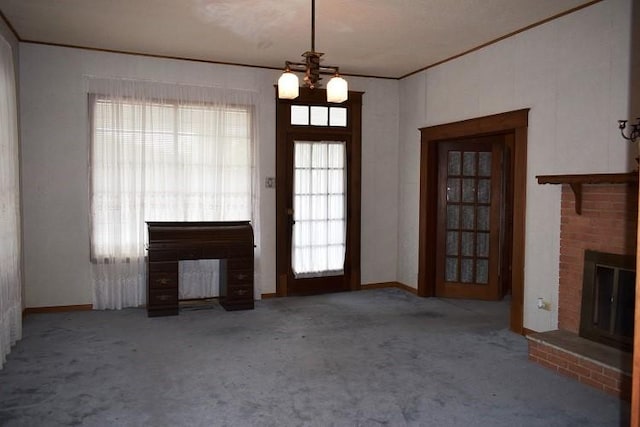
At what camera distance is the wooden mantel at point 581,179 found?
3502 mm

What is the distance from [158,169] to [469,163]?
3.66 meters

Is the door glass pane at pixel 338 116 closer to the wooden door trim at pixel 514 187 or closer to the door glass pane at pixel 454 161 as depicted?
the wooden door trim at pixel 514 187

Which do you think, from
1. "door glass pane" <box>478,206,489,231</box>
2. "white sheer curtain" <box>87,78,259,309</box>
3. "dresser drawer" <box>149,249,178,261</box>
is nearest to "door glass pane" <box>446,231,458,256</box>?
"door glass pane" <box>478,206,489,231</box>

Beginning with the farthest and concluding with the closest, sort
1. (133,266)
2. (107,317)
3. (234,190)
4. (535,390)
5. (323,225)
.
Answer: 1. (323,225)
2. (234,190)
3. (133,266)
4. (107,317)
5. (535,390)

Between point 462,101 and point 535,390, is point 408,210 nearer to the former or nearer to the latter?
point 462,101

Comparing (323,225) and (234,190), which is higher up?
(234,190)

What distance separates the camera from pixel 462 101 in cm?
550

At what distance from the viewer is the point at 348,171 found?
6.47 m

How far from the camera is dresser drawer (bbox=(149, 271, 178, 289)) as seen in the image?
516 cm

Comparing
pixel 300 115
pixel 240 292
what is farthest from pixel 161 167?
pixel 300 115

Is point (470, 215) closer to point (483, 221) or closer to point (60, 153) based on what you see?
point (483, 221)

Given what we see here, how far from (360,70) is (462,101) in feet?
4.55

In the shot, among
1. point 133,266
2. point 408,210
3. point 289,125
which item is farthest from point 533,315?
point 133,266

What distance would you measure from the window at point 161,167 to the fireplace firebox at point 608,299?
3.63m
